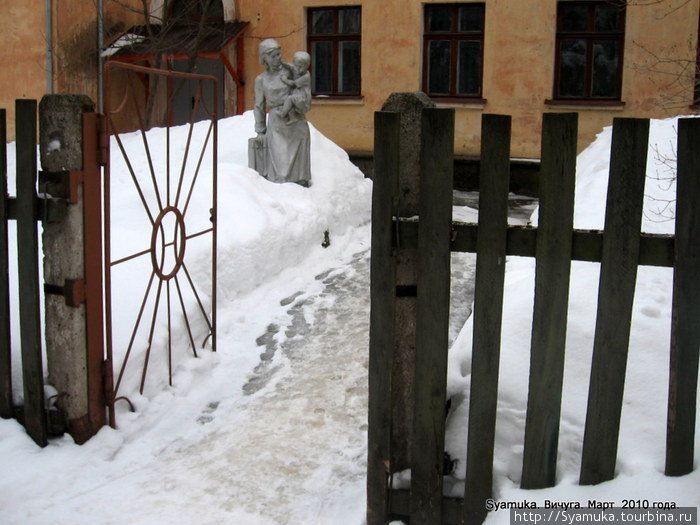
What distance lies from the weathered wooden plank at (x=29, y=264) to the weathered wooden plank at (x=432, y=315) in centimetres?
186

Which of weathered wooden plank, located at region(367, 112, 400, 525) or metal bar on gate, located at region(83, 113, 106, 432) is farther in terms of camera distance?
metal bar on gate, located at region(83, 113, 106, 432)

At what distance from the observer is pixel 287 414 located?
4.39 m

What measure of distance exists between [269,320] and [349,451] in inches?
91.1

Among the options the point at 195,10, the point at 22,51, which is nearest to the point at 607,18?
the point at 195,10

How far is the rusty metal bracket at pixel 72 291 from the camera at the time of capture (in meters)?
3.81

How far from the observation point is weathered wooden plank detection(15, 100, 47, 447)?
370 cm

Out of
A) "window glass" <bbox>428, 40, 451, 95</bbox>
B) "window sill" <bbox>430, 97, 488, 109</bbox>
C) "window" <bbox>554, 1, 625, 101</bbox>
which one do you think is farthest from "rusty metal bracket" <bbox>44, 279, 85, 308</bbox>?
"window glass" <bbox>428, 40, 451, 95</bbox>

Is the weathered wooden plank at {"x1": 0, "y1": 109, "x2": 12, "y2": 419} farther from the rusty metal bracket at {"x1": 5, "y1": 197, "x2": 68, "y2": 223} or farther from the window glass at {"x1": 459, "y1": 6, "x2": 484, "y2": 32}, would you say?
the window glass at {"x1": 459, "y1": 6, "x2": 484, "y2": 32}

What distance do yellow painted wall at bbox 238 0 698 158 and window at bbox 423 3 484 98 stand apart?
23 centimetres

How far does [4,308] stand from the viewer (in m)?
3.79

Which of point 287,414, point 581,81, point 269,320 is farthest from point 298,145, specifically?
point 581,81

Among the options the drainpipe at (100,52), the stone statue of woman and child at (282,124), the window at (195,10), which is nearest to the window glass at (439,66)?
the window at (195,10)

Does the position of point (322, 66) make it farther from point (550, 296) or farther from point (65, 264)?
point (550, 296)

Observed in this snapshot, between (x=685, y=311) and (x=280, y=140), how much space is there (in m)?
6.98
